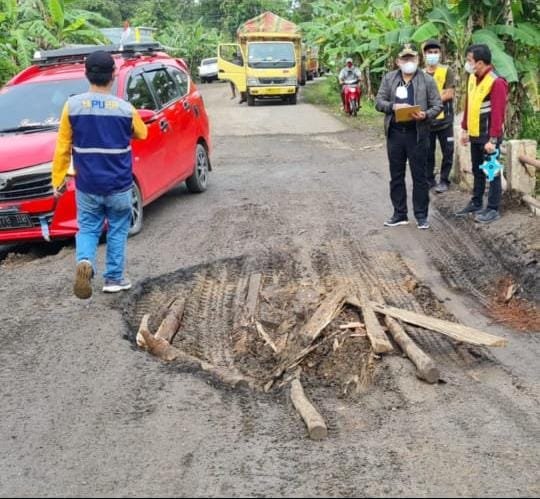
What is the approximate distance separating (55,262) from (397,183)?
12.5 ft

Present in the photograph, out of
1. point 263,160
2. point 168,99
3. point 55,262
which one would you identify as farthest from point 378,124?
point 55,262

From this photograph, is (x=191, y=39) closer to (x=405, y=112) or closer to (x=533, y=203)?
(x=405, y=112)

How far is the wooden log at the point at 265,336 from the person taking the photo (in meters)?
5.12

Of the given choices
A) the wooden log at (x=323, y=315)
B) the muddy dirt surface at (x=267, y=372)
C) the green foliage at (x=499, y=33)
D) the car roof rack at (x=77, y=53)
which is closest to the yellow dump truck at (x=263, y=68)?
the green foliage at (x=499, y=33)

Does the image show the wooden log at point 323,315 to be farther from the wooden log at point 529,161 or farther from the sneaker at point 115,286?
the wooden log at point 529,161

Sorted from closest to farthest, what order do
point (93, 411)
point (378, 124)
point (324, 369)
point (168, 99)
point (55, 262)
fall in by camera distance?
point (93, 411)
point (324, 369)
point (55, 262)
point (168, 99)
point (378, 124)

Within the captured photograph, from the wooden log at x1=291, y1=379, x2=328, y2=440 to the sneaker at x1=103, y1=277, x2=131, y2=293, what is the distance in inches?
90.4

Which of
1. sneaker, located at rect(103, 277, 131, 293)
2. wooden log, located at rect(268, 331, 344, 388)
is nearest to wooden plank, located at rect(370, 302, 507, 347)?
wooden log, located at rect(268, 331, 344, 388)

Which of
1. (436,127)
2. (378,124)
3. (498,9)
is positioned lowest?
(378,124)

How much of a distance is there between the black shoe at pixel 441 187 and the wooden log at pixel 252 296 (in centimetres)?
398

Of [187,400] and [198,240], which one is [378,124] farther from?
[187,400]

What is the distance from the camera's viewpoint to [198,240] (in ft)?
25.4

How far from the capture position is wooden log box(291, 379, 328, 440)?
371 cm

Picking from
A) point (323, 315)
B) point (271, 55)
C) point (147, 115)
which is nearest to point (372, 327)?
point (323, 315)
